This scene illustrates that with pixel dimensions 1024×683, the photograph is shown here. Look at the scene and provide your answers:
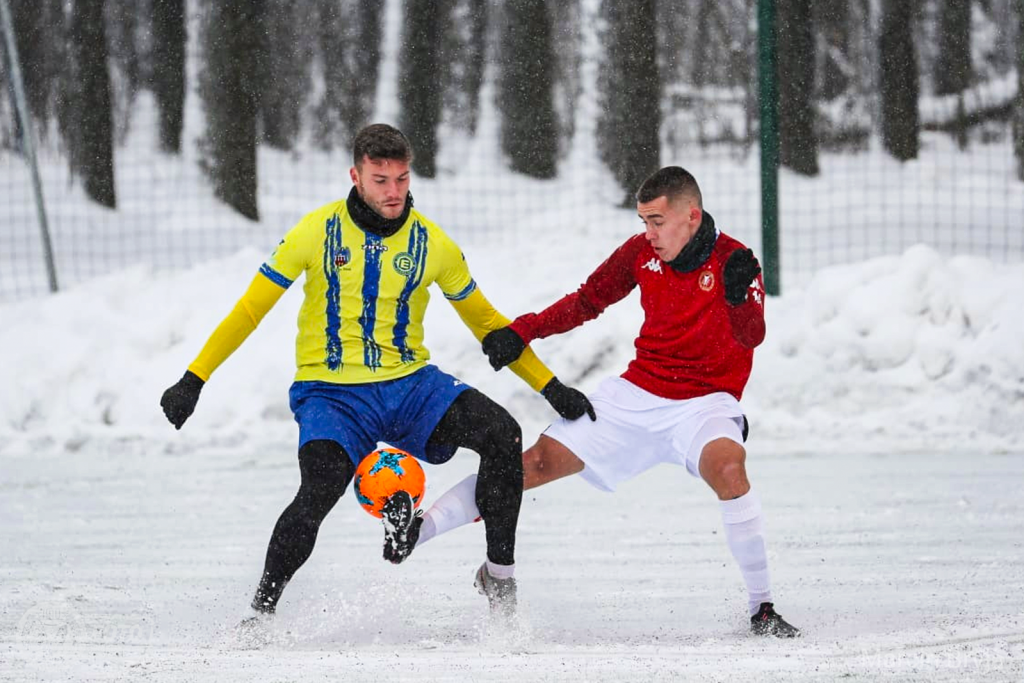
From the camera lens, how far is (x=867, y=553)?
544cm

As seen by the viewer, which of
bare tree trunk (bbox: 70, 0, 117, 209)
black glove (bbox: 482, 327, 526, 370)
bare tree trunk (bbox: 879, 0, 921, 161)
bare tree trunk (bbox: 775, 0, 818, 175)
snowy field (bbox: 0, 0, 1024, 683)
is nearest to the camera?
snowy field (bbox: 0, 0, 1024, 683)

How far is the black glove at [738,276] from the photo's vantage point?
4391mm

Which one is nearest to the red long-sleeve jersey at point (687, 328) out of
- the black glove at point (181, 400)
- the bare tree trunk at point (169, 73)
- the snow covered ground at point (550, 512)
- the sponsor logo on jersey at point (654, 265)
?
the sponsor logo on jersey at point (654, 265)

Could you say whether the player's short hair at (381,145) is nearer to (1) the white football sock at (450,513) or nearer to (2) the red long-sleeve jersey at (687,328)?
(2) the red long-sleeve jersey at (687,328)

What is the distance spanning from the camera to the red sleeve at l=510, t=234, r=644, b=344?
15.8ft

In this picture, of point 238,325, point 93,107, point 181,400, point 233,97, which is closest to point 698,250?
point 238,325

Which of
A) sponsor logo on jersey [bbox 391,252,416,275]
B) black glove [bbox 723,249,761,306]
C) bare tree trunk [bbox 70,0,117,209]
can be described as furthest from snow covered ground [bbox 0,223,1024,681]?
bare tree trunk [bbox 70,0,117,209]

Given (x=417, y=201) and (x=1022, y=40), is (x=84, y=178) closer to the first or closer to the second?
(x=417, y=201)

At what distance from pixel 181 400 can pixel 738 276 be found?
1862 millimetres

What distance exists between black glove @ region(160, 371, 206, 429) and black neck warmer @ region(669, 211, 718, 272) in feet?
5.51

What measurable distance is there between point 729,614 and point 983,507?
1.87 m

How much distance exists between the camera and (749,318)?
174 inches

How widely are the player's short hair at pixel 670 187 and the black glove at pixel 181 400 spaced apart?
163cm

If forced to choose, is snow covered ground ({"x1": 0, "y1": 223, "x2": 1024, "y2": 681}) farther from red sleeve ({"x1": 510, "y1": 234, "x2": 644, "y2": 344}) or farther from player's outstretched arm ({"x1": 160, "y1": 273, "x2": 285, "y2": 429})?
red sleeve ({"x1": 510, "y1": 234, "x2": 644, "y2": 344})
